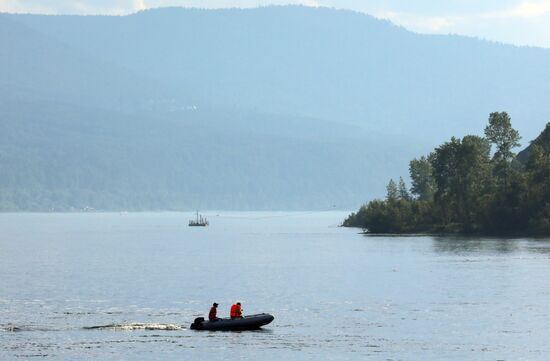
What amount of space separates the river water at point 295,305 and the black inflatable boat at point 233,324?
670mm

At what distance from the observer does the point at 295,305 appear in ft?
355

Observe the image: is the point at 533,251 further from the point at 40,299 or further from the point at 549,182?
the point at 40,299

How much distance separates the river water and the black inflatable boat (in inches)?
26.4

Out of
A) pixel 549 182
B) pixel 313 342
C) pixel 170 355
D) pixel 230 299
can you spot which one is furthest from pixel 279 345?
pixel 549 182

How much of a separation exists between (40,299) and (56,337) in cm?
2873

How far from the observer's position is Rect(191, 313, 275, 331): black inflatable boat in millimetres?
89562

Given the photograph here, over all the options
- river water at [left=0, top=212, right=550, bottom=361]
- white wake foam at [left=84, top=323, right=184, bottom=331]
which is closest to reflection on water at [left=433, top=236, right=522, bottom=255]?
river water at [left=0, top=212, right=550, bottom=361]

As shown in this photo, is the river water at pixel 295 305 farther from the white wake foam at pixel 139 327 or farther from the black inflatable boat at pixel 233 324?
the black inflatable boat at pixel 233 324

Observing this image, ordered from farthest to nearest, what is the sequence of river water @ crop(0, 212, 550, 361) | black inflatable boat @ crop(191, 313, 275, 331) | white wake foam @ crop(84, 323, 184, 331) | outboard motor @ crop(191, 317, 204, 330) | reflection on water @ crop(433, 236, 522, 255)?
reflection on water @ crop(433, 236, 522, 255) < white wake foam @ crop(84, 323, 184, 331) < outboard motor @ crop(191, 317, 204, 330) < black inflatable boat @ crop(191, 313, 275, 331) < river water @ crop(0, 212, 550, 361)

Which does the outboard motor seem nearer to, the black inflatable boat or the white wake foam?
the black inflatable boat

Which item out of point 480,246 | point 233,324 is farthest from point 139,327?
point 480,246

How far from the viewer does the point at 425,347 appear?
81312 mm

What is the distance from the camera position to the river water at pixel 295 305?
81.6 meters

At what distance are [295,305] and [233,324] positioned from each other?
18.8 metres
